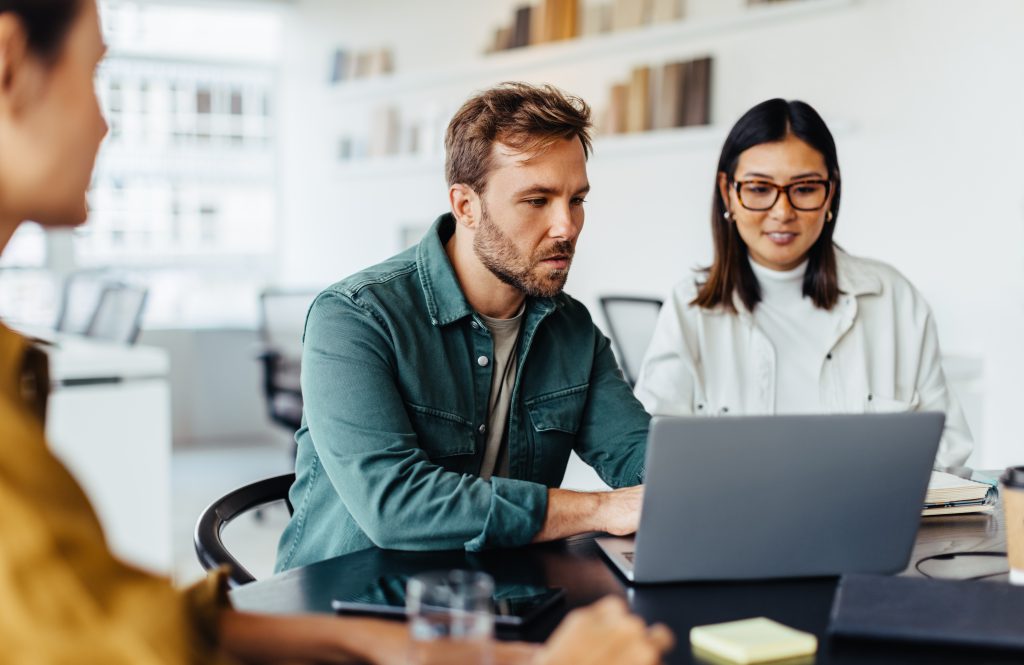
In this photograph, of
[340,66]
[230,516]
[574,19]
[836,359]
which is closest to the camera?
[230,516]

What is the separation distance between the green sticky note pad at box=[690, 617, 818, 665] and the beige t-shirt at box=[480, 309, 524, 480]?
76 centimetres

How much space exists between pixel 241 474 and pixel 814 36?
372 centimetres

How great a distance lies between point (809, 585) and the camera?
1.20 meters

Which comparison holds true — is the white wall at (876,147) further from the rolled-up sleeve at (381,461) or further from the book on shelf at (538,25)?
the rolled-up sleeve at (381,461)

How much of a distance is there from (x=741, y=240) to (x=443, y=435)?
0.99 meters

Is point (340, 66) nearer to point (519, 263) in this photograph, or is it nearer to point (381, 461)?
point (519, 263)

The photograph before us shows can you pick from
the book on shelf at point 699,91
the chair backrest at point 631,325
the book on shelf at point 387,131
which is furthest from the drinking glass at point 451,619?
A: the book on shelf at point 387,131

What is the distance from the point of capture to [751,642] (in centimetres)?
97

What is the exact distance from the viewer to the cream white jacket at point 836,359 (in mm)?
2242

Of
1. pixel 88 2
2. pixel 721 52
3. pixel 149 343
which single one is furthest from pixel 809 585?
pixel 149 343

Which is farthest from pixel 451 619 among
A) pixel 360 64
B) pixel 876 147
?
pixel 360 64

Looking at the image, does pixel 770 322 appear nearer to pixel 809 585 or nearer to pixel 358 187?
pixel 809 585

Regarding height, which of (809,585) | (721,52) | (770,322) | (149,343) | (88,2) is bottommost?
(149,343)

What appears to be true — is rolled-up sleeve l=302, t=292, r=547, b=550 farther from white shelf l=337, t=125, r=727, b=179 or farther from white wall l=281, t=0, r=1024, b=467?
white shelf l=337, t=125, r=727, b=179
